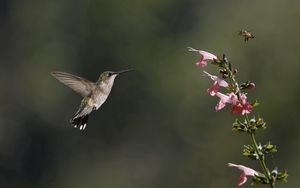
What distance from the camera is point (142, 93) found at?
2517cm

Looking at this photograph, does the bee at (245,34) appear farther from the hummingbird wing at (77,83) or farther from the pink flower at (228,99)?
the hummingbird wing at (77,83)

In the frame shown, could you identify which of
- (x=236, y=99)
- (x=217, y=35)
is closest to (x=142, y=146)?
(x=217, y=35)

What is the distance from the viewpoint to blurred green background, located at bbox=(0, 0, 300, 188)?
21.6 m

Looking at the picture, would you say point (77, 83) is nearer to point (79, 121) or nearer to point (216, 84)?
point (79, 121)

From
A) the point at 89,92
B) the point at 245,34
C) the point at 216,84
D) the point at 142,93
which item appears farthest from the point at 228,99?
the point at 142,93

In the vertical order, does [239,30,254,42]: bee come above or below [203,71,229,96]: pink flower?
above

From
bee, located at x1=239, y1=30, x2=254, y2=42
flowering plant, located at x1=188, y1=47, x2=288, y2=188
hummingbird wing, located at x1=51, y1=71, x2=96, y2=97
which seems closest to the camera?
flowering plant, located at x1=188, y1=47, x2=288, y2=188

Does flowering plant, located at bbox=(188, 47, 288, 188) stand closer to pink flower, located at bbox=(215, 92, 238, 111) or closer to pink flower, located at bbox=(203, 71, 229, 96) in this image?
pink flower, located at bbox=(215, 92, 238, 111)

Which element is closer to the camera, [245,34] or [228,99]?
[228,99]

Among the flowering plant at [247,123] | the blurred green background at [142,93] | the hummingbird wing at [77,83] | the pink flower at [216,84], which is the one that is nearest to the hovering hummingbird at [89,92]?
the hummingbird wing at [77,83]

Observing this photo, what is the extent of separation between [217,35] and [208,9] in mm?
2265

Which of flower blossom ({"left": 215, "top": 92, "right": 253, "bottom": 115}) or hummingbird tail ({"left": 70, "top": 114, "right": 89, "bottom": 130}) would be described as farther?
hummingbird tail ({"left": 70, "top": 114, "right": 89, "bottom": 130})

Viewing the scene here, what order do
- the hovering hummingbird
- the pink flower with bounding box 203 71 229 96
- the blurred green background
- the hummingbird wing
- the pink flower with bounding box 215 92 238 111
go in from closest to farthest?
the pink flower with bounding box 215 92 238 111
the pink flower with bounding box 203 71 229 96
the hummingbird wing
the hovering hummingbird
the blurred green background

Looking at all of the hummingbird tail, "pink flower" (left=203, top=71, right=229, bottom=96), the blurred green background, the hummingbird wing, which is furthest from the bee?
the blurred green background
